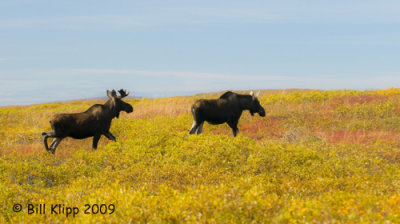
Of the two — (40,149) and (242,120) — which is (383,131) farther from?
(40,149)

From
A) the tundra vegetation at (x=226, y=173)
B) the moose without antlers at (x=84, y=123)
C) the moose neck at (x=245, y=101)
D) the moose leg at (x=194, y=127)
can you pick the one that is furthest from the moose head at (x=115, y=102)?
the moose neck at (x=245, y=101)

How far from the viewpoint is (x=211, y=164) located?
1114cm

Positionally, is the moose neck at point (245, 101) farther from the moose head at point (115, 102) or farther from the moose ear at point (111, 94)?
the moose ear at point (111, 94)

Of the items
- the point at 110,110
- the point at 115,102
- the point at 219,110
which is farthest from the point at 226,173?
the point at 115,102

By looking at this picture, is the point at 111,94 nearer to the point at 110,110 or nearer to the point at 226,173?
the point at 110,110

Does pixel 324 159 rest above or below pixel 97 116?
below

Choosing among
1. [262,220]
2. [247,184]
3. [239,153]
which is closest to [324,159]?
[239,153]

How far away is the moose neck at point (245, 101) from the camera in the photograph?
52.7 ft

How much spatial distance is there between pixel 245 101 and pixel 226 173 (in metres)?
6.75

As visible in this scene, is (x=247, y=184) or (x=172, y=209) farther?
(x=247, y=184)

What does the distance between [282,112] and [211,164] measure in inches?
537

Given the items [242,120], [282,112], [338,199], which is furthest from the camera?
[282,112]

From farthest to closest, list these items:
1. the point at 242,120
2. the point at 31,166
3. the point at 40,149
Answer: the point at 242,120 → the point at 40,149 → the point at 31,166

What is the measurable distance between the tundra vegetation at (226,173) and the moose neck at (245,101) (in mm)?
2353
